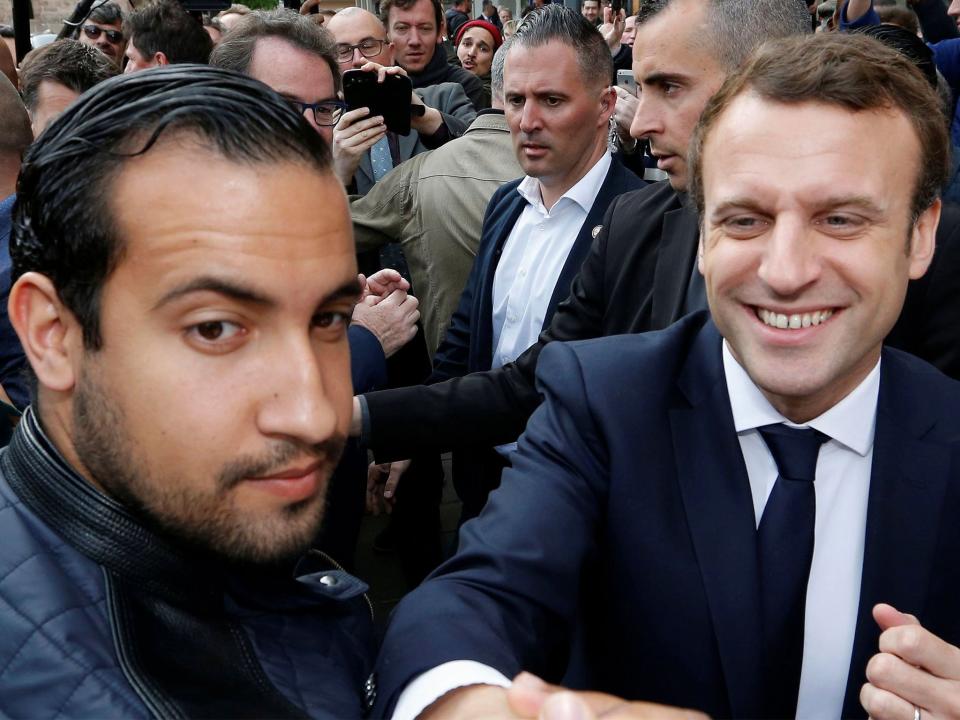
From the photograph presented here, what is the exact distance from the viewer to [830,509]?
1683mm

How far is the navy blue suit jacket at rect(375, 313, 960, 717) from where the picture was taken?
62.5 inches

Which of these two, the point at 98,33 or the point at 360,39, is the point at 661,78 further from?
the point at 98,33

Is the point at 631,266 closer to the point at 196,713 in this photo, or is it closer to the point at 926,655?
the point at 926,655

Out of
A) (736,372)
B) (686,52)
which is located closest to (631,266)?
(686,52)

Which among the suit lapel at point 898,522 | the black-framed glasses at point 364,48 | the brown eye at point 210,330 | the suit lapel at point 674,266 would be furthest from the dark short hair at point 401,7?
the brown eye at point 210,330

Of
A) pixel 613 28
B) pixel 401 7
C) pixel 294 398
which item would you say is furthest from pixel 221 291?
pixel 613 28

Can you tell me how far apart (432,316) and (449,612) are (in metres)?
2.52

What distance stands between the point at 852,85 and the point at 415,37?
4619mm

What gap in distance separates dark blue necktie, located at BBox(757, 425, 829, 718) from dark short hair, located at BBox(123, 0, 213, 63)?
4.07m

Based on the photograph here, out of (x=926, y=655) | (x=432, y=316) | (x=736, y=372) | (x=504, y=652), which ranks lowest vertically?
(x=432, y=316)

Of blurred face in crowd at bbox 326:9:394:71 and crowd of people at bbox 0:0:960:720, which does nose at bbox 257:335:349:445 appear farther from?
blurred face in crowd at bbox 326:9:394:71

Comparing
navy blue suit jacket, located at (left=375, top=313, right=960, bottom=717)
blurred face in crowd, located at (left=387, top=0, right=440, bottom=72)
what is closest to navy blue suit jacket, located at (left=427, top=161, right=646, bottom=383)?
navy blue suit jacket, located at (left=375, top=313, right=960, bottom=717)

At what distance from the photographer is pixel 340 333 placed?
1.35 metres

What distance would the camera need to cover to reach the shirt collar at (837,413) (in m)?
1.69
